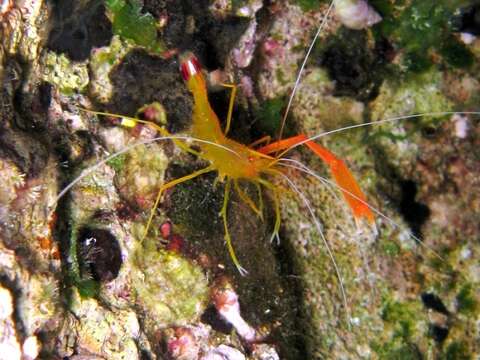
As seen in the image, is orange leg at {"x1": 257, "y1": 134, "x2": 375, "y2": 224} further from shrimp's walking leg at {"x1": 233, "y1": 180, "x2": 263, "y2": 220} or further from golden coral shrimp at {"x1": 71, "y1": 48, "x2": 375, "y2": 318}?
shrimp's walking leg at {"x1": 233, "y1": 180, "x2": 263, "y2": 220}

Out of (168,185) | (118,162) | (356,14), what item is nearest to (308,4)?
(356,14)

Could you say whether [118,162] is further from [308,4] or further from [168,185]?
[308,4]

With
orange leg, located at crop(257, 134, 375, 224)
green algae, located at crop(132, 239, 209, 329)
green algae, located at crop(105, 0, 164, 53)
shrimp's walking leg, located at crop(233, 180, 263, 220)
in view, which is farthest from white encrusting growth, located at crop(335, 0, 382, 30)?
green algae, located at crop(132, 239, 209, 329)

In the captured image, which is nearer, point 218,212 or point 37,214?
point 37,214

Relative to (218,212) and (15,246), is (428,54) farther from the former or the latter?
(15,246)

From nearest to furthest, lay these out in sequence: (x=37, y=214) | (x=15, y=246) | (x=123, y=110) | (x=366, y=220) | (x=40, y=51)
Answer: (x=15, y=246)
(x=37, y=214)
(x=40, y=51)
(x=123, y=110)
(x=366, y=220)

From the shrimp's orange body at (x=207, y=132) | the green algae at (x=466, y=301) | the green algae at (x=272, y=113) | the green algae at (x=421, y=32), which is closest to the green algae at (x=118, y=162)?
the shrimp's orange body at (x=207, y=132)

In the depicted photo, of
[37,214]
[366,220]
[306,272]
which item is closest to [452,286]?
[366,220]
